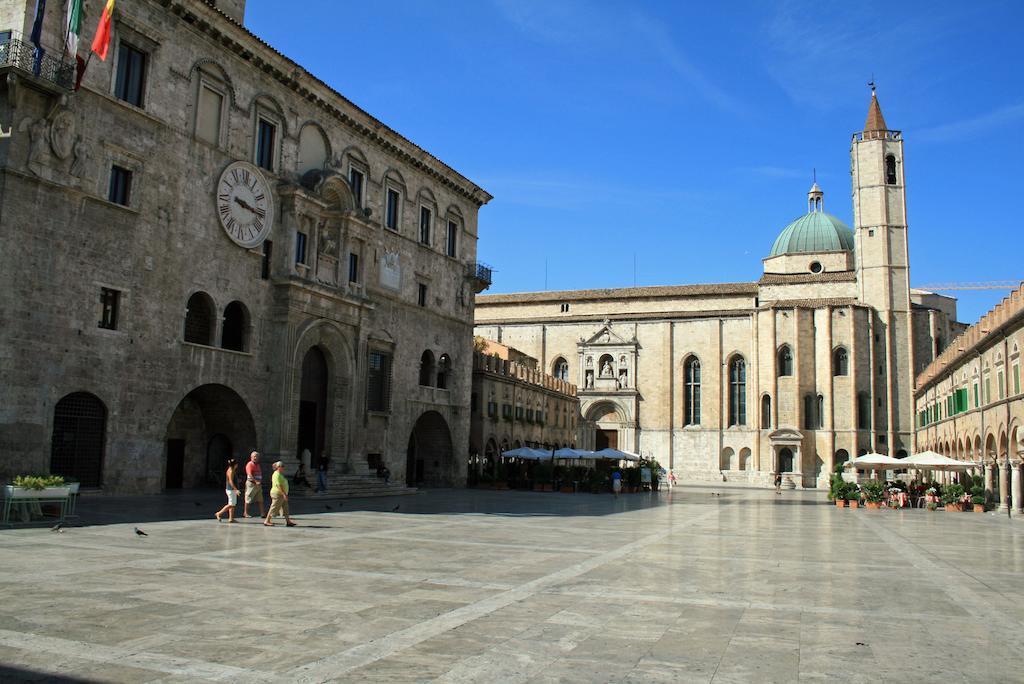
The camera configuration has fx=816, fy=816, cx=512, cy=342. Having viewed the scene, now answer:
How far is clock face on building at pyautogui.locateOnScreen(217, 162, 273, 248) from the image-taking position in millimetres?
26234

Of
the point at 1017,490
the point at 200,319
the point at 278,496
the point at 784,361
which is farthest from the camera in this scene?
the point at 784,361

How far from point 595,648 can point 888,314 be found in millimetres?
62303

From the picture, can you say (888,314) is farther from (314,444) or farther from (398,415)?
(314,444)

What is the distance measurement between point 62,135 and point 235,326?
825 centimetres

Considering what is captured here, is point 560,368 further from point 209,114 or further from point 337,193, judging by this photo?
point 209,114

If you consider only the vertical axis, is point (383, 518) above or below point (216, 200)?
below

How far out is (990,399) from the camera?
3669cm

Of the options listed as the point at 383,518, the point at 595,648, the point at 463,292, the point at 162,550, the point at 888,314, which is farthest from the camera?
the point at 888,314

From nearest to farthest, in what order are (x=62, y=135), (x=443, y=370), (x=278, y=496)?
(x=278, y=496) < (x=62, y=135) < (x=443, y=370)

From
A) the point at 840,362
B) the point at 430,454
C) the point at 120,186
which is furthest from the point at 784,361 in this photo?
the point at 120,186

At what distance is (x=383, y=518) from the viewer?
20562 millimetres

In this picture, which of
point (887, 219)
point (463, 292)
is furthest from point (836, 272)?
point (463, 292)

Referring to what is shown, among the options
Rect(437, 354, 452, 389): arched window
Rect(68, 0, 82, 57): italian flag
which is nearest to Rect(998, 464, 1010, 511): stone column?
Rect(437, 354, 452, 389): arched window

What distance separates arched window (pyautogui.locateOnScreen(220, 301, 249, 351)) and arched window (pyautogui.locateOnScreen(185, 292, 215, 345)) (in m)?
1.14
